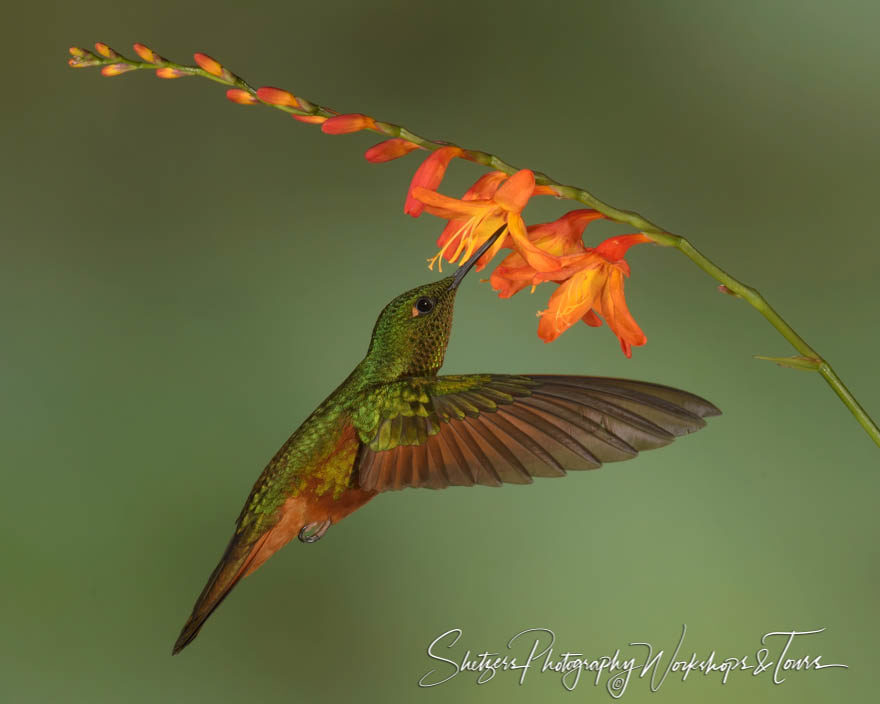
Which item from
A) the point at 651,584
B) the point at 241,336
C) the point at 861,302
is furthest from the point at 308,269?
the point at 861,302

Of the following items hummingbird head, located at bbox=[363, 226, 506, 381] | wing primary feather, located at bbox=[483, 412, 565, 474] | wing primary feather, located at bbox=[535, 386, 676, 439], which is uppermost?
hummingbird head, located at bbox=[363, 226, 506, 381]

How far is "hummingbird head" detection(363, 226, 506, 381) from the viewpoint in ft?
2.45

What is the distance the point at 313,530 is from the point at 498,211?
1.08ft

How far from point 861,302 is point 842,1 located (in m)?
0.51

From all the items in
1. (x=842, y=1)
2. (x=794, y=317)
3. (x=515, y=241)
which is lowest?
(x=515, y=241)

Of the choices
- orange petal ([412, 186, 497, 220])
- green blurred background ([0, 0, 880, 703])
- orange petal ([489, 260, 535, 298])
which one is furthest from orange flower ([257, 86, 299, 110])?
green blurred background ([0, 0, 880, 703])

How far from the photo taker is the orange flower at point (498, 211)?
66 cm

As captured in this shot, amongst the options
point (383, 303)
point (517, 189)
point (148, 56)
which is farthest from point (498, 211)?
point (383, 303)

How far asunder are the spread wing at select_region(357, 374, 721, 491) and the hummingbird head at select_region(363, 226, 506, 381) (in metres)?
0.04

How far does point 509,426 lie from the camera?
676 millimetres

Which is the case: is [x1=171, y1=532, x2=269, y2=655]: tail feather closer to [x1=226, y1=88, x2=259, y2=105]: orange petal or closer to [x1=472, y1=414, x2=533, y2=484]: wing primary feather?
[x1=472, y1=414, x2=533, y2=484]: wing primary feather

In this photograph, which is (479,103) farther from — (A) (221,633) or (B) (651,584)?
(A) (221,633)

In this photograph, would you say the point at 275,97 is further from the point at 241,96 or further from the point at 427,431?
the point at 427,431

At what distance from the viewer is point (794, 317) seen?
1549 mm
